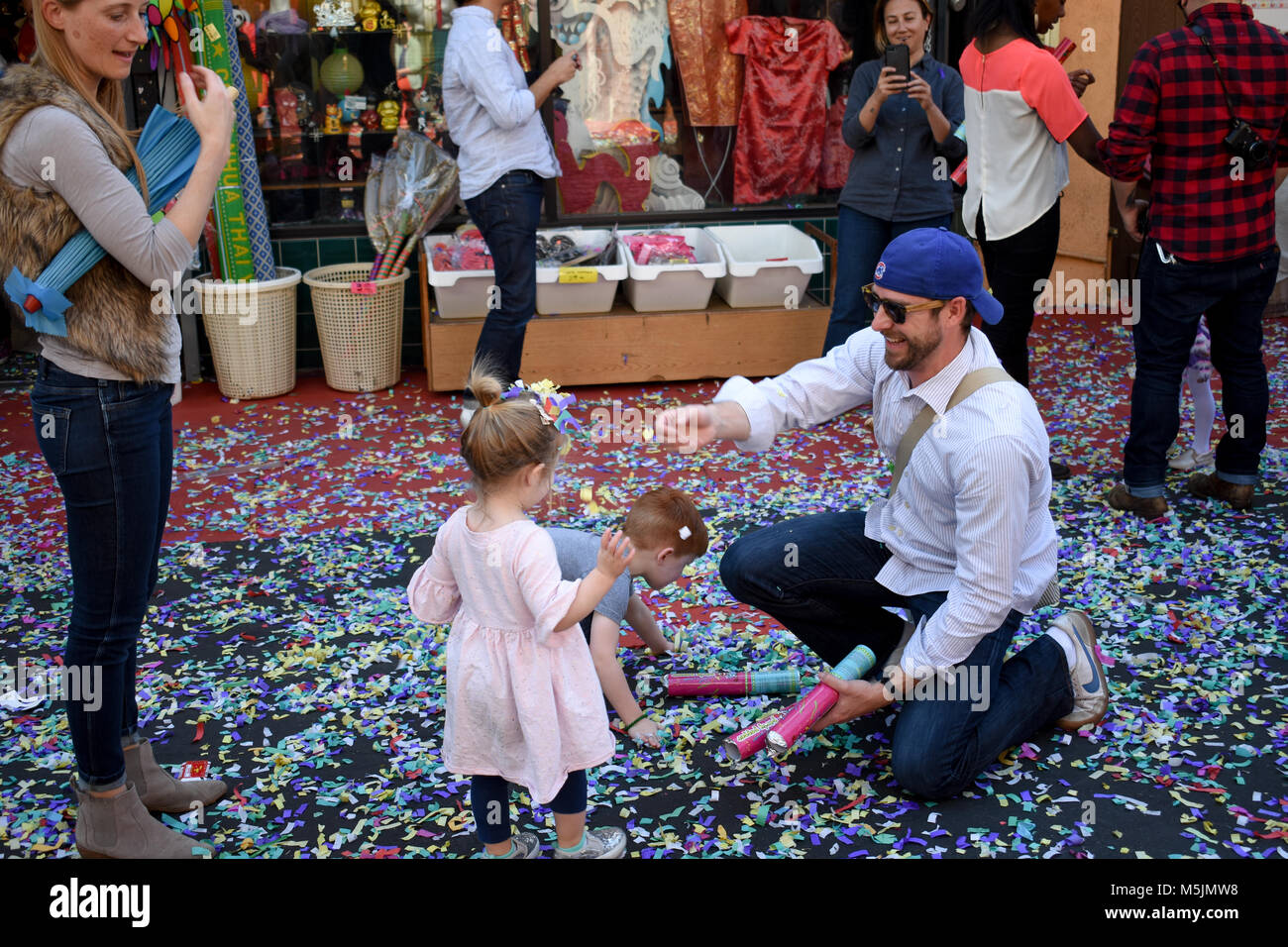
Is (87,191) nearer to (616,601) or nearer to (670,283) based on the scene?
(616,601)

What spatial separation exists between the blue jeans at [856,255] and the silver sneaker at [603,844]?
10.4ft

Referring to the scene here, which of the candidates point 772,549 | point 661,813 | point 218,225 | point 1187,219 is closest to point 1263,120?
point 1187,219

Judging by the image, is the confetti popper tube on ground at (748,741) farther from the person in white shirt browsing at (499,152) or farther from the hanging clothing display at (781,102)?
the hanging clothing display at (781,102)

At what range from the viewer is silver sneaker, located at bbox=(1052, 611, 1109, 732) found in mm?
3127

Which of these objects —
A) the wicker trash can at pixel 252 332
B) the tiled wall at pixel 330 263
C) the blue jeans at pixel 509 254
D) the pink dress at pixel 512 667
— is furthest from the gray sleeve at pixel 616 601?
the tiled wall at pixel 330 263

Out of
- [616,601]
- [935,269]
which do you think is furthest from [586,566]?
[935,269]

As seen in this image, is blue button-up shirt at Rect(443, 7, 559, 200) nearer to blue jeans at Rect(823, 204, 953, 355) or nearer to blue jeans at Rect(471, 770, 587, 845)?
blue jeans at Rect(823, 204, 953, 355)

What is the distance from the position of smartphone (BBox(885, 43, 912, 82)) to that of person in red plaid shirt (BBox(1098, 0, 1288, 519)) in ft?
3.09

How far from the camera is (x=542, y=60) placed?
21.2 feet

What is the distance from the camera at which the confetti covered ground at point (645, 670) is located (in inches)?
110

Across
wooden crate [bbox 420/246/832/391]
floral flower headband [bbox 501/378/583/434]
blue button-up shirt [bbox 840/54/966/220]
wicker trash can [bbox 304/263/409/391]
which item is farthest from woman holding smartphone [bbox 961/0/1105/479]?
wicker trash can [bbox 304/263/409/391]

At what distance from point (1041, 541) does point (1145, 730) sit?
0.62m
